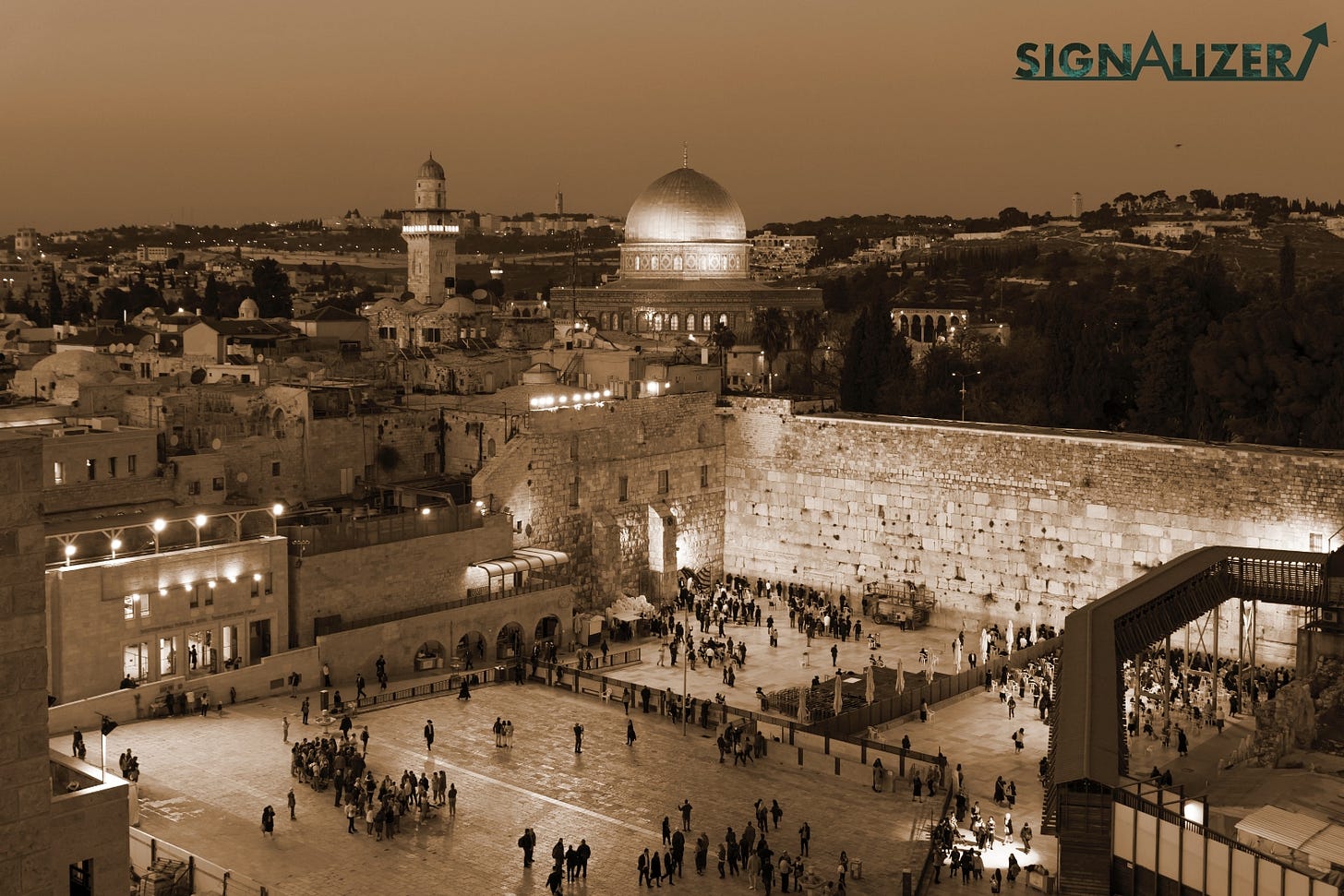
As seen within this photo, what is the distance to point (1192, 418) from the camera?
116 ft

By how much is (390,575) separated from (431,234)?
1700 inches

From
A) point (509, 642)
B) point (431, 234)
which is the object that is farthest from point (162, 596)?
point (431, 234)

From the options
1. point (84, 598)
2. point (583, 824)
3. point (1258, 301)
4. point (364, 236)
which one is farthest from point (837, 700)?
point (364, 236)

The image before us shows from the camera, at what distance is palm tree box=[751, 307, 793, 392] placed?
161ft

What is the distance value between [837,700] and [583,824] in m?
6.35

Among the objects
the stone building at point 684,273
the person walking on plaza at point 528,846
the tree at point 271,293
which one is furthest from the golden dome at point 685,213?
the person walking on plaza at point 528,846

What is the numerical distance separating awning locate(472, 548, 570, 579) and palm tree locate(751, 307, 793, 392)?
57.9ft

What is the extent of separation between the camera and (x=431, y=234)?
69.2 metres

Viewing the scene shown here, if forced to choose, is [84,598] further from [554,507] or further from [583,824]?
[554,507]

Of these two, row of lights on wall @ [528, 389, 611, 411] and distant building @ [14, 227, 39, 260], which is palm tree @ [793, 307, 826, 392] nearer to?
row of lights on wall @ [528, 389, 611, 411]

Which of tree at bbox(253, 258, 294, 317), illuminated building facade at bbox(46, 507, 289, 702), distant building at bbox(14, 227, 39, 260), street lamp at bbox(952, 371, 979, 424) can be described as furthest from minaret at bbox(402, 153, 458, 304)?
distant building at bbox(14, 227, 39, 260)

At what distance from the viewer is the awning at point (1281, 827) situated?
17297mm

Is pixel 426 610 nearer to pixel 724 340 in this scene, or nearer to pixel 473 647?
pixel 473 647

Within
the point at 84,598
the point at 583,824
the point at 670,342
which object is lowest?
the point at 583,824
